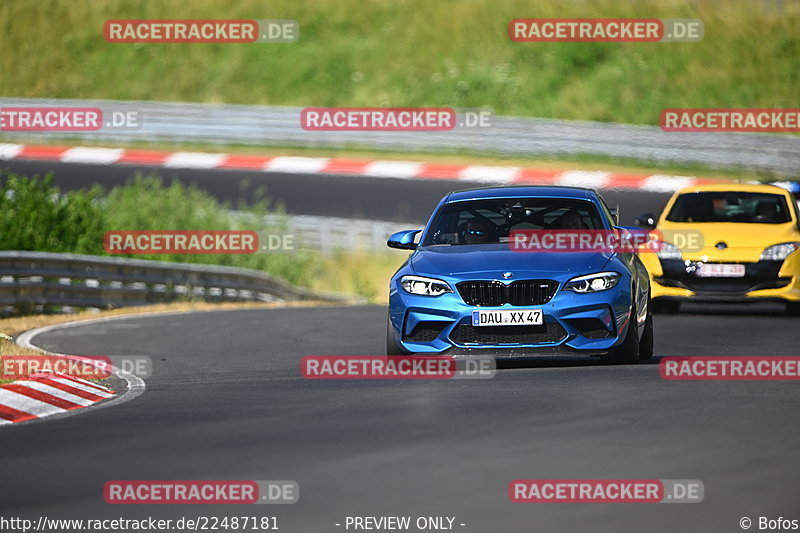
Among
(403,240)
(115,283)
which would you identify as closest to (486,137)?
(115,283)

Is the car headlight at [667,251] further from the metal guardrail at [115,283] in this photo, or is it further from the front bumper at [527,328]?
the metal guardrail at [115,283]

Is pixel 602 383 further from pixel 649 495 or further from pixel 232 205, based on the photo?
pixel 232 205

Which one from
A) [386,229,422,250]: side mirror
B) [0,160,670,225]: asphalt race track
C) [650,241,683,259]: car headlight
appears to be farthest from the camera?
[0,160,670,225]: asphalt race track

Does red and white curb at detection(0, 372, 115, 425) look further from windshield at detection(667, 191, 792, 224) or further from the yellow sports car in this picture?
windshield at detection(667, 191, 792, 224)

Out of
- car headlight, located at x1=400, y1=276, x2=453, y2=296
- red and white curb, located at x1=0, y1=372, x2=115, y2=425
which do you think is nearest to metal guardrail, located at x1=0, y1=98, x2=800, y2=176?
car headlight, located at x1=400, y1=276, x2=453, y2=296

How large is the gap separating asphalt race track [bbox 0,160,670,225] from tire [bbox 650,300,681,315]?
12.4 m

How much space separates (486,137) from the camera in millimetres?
38344

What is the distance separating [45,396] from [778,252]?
9.41 m

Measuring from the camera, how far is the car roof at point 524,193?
43.3 ft

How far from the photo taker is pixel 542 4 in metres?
49.6

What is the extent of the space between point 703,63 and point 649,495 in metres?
40.2

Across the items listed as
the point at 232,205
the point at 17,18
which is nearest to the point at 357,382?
the point at 232,205

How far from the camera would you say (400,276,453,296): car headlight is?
1204 centimetres

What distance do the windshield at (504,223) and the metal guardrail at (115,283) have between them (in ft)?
29.0
